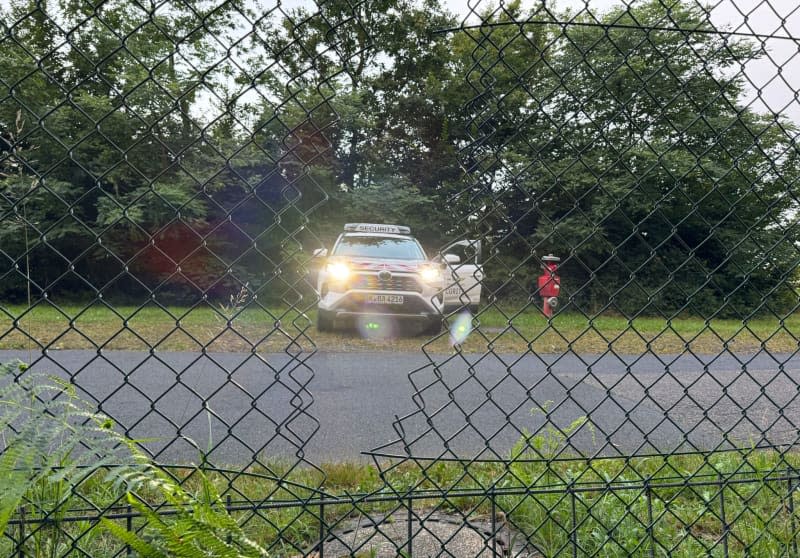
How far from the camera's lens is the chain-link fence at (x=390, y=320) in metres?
1.19

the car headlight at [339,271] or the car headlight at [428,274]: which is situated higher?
the car headlight at [428,274]

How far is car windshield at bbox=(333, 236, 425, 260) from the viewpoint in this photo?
7176 mm

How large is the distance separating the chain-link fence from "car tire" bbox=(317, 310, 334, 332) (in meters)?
0.05

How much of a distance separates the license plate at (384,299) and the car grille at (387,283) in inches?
3.8

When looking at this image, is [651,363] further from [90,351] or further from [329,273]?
[90,351]

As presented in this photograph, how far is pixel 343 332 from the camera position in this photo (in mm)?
7641

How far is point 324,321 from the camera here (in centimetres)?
726

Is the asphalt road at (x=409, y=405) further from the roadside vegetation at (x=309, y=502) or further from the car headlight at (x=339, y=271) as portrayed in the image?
the car headlight at (x=339, y=271)

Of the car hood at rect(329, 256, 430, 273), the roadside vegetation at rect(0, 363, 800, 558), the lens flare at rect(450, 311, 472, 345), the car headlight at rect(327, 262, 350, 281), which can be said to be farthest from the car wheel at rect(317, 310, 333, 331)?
the roadside vegetation at rect(0, 363, 800, 558)

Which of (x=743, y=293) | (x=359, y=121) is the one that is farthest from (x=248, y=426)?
(x=743, y=293)

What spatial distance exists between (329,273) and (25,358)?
11.3 feet

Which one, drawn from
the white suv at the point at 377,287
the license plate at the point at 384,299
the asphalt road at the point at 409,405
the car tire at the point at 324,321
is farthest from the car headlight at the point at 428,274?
Result: the car tire at the point at 324,321

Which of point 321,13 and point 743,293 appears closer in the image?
point 321,13

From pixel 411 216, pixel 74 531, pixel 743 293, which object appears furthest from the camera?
pixel 411 216
